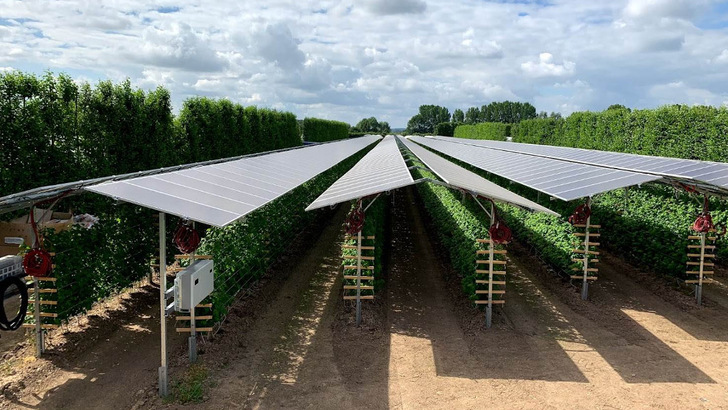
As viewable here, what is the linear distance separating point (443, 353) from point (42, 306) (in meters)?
7.07

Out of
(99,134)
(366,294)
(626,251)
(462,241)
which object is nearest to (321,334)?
(366,294)

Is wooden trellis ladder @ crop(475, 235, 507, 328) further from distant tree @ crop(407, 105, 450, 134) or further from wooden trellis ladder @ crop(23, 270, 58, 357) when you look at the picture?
distant tree @ crop(407, 105, 450, 134)

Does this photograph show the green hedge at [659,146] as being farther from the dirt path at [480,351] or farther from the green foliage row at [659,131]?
the dirt path at [480,351]

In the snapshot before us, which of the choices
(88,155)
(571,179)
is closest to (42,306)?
(88,155)

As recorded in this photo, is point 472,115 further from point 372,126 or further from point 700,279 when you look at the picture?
point 700,279

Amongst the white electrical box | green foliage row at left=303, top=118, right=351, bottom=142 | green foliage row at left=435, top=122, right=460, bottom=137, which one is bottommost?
the white electrical box

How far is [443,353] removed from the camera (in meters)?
8.70

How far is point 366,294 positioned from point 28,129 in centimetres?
867

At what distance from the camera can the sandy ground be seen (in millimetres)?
7199

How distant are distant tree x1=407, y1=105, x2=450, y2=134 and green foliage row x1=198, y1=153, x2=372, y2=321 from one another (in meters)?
152

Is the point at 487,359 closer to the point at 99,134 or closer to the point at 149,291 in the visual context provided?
the point at 149,291

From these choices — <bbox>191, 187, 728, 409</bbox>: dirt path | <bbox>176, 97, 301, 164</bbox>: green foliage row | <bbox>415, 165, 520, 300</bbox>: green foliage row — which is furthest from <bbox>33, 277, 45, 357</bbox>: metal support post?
<bbox>176, 97, 301, 164</bbox>: green foliage row

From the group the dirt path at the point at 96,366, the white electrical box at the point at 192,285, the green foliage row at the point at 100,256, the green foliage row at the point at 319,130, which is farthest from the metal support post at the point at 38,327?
the green foliage row at the point at 319,130

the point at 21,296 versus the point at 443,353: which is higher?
the point at 21,296
